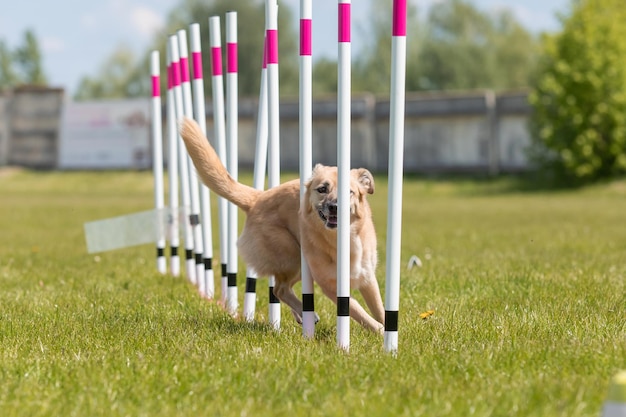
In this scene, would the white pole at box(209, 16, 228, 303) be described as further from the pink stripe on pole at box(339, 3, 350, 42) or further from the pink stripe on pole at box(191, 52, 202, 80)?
the pink stripe on pole at box(339, 3, 350, 42)

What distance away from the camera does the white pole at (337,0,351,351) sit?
4176 millimetres

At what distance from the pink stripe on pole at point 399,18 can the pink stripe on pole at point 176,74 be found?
153 inches

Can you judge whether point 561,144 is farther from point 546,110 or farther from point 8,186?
point 8,186

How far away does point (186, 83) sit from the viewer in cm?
743

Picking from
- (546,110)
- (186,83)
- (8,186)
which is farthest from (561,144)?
(186,83)

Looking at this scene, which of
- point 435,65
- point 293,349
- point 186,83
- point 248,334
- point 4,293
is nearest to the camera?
point 293,349

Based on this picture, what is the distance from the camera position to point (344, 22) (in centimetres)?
416

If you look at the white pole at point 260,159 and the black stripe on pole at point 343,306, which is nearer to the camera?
the black stripe on pole at point 343,306

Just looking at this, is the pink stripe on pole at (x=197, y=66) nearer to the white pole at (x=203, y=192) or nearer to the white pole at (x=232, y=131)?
the white pole at (x=203, y=192)

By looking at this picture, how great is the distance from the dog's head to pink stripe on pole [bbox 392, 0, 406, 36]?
3.20 feet

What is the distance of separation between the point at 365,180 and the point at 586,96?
28.9 meters

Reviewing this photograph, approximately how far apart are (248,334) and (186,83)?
3316mm

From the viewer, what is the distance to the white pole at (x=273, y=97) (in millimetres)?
5234

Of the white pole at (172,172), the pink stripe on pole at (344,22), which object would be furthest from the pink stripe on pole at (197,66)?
the pink stripe on pole at (344,22)
